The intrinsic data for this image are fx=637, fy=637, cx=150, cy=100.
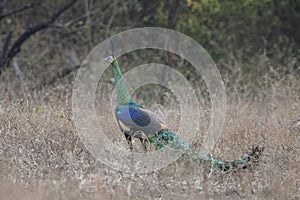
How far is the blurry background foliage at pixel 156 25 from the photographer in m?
13.4

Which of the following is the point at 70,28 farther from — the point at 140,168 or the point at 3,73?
the point at 140,168

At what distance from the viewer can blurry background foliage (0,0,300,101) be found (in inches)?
527

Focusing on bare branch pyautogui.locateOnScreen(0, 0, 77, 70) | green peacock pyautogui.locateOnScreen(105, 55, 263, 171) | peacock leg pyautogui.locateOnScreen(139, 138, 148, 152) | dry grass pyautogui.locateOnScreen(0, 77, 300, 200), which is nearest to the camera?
dry grass pyautogui.locateOnScreen(0, 77, 300, 200)

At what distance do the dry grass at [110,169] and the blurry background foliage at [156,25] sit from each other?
5164mm

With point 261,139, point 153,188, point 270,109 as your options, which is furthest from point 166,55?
point 153,188

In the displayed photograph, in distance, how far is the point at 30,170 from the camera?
5.80 meters

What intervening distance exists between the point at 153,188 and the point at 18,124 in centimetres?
230

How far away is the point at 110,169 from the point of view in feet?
19.3

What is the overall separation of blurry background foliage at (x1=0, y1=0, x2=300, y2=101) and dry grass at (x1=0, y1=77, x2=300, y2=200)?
5.16m

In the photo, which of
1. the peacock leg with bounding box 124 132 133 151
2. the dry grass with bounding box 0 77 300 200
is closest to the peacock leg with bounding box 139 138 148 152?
the peacock leg with bounding box 124 132 133 151

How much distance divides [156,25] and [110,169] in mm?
8870

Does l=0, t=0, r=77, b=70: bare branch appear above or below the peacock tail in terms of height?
above

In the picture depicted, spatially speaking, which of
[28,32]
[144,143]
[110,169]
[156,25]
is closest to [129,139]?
[144,143]

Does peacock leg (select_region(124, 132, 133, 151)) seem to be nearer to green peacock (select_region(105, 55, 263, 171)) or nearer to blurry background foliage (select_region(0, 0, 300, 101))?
green peacock (select_region(105, 55, 263, 171))
